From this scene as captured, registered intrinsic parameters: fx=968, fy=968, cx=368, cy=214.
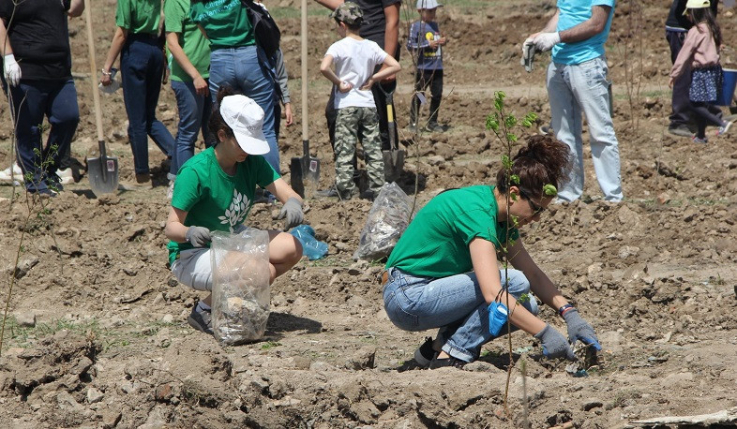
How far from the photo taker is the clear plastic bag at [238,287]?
15.2ft

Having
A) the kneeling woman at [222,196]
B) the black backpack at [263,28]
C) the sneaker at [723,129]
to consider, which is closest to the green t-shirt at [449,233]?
the kneeling woman at [222,196]

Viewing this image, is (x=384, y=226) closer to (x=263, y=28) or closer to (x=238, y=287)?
(x=238, y=287)

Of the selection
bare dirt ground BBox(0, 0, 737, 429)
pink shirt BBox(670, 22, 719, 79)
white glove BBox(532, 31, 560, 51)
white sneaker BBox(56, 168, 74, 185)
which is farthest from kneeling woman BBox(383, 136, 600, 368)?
pink shirt BBox(670, 22, 719, 79)

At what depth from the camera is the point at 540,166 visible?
3.88 m

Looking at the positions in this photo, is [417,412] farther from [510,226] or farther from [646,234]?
[646,234]

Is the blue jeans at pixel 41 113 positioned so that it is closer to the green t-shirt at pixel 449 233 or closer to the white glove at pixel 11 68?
the white glove at pixel 11 68

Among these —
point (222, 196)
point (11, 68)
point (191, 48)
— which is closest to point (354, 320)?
point (222, 196)

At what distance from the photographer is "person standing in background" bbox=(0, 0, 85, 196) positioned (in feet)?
23.2

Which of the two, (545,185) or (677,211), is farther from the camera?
(677,211)

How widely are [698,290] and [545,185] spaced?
188 centimetres

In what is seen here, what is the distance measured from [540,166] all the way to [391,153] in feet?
12.8

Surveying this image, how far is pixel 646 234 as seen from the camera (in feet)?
21.0

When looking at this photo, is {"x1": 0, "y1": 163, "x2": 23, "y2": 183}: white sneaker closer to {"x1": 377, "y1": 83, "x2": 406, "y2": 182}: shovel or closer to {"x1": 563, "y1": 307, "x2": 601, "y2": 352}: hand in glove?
{"x1": 377, "y1": 83, "x2": 406, "y2": 182}: shovel

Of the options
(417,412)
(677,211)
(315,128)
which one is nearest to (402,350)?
(417,412)
